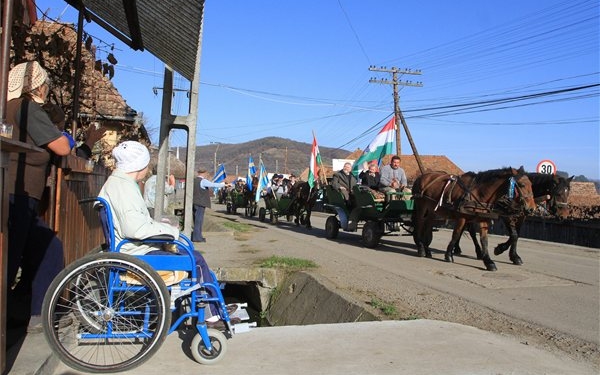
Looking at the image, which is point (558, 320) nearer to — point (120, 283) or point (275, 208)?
point (120, 283)

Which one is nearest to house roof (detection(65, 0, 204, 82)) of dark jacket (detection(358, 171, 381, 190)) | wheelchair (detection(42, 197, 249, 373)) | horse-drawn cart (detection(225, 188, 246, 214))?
wheelchair (detection(42, 197, 249, 373))

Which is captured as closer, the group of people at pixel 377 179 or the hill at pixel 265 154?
the group of people at pixel 377 179

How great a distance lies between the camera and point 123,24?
25.2 ft

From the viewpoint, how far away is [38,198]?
4.44m

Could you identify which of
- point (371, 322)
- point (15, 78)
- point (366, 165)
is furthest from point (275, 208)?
point (15, 78)

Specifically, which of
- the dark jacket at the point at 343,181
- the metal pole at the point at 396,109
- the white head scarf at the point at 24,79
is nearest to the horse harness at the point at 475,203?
the dark jacket at the point at 343,181

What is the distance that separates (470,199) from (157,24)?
6995 millimetres

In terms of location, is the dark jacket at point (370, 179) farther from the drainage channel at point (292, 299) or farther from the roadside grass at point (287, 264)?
the drainage channel at point (292, 299)

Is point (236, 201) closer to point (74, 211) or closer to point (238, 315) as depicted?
point (74, 211)

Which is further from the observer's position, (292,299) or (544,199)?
(544,199)

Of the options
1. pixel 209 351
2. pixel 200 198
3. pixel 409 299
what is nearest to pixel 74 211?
pixel 209 351

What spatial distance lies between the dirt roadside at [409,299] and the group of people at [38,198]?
316cm

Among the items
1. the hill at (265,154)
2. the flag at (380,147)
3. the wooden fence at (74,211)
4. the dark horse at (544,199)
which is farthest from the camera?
the hill at (265,154)

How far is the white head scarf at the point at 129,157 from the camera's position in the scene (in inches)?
179
